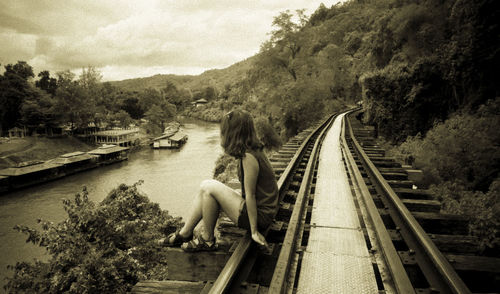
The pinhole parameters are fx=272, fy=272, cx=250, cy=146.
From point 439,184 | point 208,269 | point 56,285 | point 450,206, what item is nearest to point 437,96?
point 439,184

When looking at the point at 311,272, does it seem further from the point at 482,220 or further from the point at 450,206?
the point at 450,206

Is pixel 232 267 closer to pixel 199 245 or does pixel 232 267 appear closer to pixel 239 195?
pixel 199 245

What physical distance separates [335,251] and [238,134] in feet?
5.59

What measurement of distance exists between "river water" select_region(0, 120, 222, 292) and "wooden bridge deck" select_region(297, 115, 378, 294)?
1568cm

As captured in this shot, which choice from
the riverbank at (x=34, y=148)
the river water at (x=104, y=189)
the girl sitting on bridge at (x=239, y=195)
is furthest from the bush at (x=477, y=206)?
the riverbank at (x=34, y=148)

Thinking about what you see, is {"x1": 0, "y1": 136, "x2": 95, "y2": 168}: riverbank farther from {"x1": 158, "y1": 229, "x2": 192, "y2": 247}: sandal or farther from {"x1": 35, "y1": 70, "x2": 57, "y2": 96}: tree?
{"x1": 158, "y1": 229, "x2": 192, "y2": 247}: sandal

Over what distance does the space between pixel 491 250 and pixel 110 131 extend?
57158 millimetres

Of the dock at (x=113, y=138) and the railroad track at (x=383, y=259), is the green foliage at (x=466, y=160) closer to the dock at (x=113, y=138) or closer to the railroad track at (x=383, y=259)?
the railroad track at (x=383, y=259)

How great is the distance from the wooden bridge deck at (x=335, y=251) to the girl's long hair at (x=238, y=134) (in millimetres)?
1305

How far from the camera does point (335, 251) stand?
295 cm

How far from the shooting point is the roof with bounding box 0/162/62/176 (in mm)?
26906

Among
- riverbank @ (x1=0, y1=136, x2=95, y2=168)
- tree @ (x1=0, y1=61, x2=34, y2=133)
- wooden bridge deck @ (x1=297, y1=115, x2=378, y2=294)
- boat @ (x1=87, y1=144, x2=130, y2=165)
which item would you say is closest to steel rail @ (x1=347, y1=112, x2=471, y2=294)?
wooden bridge deck @ (x1=297, y1=115, x2=378, y2=294)

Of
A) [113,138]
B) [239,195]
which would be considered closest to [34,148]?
[113,138]

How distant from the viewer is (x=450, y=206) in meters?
5.49
